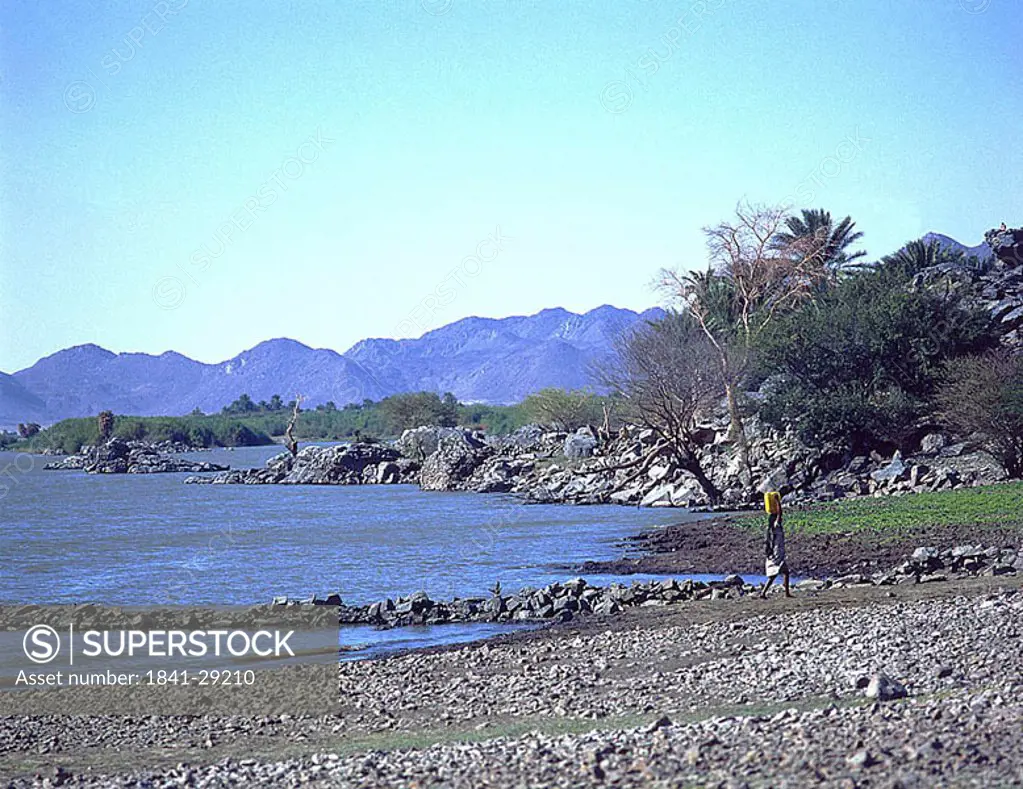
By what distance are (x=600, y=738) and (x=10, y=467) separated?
126 m

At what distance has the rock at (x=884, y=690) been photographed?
10727 mm

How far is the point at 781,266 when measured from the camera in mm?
57312

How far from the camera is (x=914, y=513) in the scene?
30125mm

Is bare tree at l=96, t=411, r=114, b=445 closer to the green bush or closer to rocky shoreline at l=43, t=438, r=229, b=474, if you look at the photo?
rocky shoreline at l=43, t=438, r=229, b=474

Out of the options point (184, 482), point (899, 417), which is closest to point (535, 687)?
point (899, 417)

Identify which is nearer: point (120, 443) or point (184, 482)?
point (184, 482)

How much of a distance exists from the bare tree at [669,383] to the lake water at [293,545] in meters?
3.01

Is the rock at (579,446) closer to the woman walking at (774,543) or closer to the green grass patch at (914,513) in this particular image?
the green grass patch at (914,513)

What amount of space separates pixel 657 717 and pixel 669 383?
37033 mm

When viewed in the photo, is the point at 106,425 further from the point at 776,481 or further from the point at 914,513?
the point at 914,513

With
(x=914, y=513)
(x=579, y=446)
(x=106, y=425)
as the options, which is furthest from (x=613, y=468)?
(x=106, y=425)

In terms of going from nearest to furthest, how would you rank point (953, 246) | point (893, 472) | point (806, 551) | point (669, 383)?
point (806, 551) < point (893, 472) < point (669, 383) < point (953, 246)

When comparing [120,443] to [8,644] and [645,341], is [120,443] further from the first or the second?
[8,644]

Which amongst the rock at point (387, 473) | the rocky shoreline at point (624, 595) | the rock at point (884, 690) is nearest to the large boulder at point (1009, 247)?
the rocky shoreline at point (624, 595)
